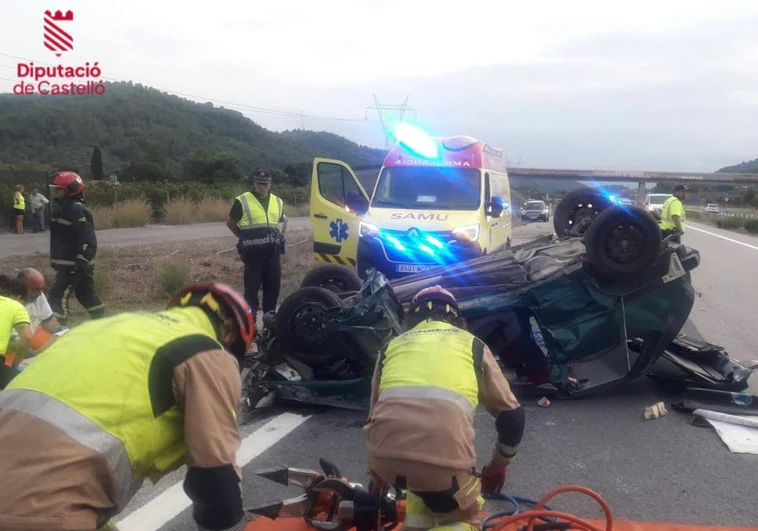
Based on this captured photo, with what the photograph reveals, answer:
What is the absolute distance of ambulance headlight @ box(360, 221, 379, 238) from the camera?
959 cm

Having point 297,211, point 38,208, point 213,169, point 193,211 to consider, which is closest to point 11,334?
point 38,208

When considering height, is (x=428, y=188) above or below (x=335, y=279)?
above

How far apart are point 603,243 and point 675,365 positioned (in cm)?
127

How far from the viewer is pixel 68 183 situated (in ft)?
23.8

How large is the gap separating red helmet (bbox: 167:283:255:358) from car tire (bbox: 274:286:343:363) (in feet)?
9.62

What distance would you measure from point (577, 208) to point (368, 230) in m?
2.95

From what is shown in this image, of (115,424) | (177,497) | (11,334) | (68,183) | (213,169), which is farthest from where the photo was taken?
(213,169)

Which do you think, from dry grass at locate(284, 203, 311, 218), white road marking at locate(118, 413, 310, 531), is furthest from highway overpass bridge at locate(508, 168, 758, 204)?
white road marking at locate(118, 413, 310, 531)

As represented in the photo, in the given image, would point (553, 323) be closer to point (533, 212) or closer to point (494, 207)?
point (494, 207)

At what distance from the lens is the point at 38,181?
22.5 metres

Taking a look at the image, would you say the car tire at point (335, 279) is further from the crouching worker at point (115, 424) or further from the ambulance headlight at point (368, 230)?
the crouching worker at point (115, 424)

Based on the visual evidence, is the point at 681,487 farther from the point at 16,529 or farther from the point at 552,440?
the point at 16,529

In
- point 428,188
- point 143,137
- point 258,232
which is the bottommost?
point 258,232

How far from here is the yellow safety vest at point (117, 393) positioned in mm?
1954
